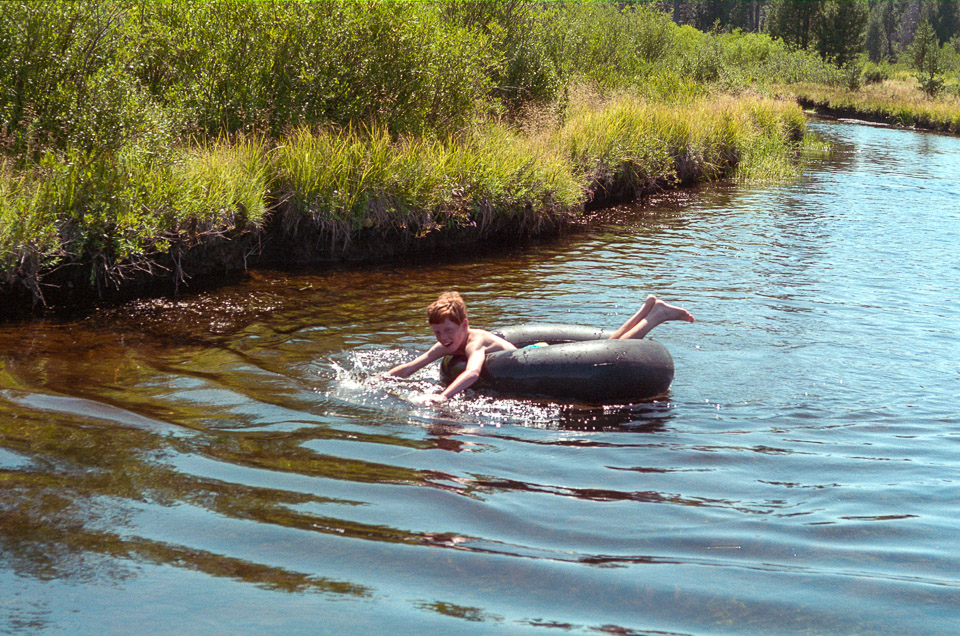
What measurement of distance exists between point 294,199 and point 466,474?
6.75 metres

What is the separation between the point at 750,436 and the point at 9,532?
4.61 metres

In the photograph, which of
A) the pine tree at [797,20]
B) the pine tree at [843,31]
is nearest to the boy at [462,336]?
the pine tree at [843,31]

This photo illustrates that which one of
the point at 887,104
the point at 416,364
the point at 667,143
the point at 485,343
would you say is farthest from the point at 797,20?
the point at 416,364

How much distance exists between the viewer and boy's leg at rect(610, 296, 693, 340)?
713 cm

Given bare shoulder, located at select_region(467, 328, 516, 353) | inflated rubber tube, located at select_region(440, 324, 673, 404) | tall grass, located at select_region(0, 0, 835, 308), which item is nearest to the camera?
inflated rubber tube, located at select_region(440, 324, 673, 404)

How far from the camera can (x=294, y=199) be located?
10727 mm

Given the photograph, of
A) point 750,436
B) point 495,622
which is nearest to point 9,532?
point 495,622

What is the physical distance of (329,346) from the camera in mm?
7703

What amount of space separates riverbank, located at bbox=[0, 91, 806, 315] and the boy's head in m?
3.79

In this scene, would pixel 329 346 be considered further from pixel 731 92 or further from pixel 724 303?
pixel 731 92

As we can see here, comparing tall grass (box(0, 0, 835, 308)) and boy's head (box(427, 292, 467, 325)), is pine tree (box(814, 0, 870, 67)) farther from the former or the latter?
boy's head (box(427, 292, 467, 325))

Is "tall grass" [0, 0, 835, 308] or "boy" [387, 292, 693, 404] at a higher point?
"tall grass" [0, 0, 835, 308]

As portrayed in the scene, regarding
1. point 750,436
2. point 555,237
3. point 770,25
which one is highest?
point 770,25

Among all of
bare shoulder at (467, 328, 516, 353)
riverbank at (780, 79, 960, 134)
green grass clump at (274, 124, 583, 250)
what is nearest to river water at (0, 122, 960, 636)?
bare shoulder at (467, 328, 516, 353)
